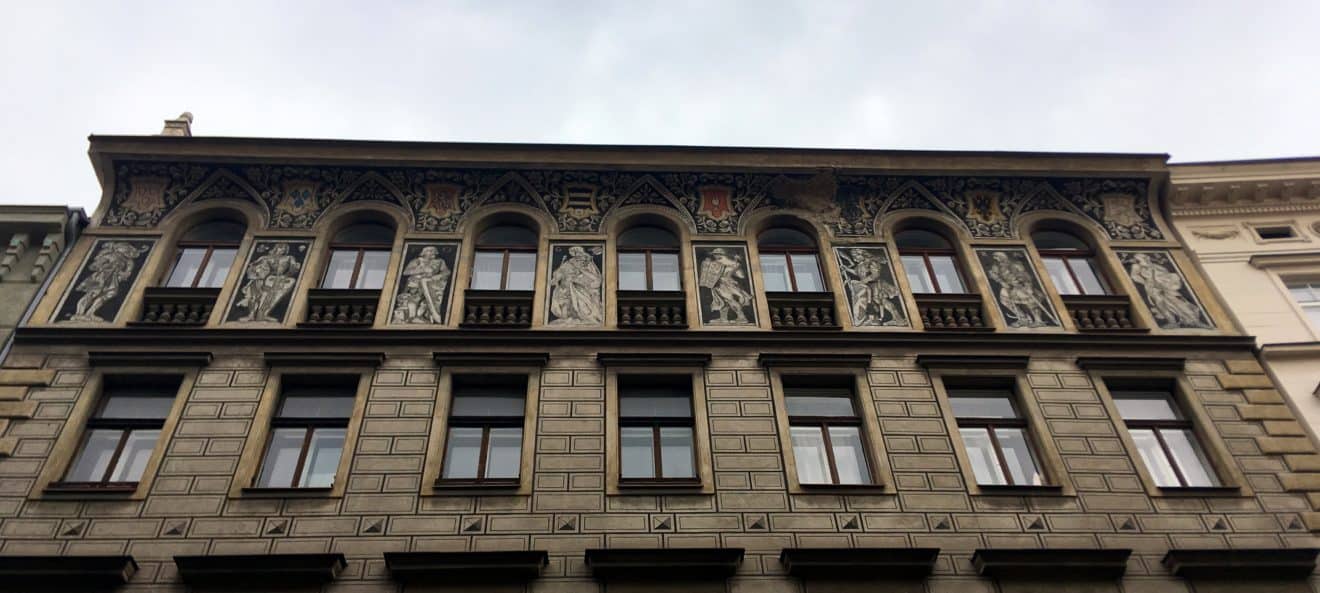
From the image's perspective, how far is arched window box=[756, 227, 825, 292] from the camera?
16312mm

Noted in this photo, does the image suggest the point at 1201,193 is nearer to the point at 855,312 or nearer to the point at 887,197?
the point at 887,197

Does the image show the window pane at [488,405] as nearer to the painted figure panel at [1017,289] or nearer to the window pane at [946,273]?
the window pane at [946,273]

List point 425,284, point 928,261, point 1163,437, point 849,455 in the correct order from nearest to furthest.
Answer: point 849,455, point 1163,437, point 425,284, point 928,261

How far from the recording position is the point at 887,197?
704 inches

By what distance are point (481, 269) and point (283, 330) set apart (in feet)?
12.0

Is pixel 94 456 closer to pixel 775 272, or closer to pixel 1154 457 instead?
pixel 775 272

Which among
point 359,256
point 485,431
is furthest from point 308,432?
point 359,256

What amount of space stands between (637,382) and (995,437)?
18.2 ft

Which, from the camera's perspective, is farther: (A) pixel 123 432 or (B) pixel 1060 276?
(B) pixel 1060 276

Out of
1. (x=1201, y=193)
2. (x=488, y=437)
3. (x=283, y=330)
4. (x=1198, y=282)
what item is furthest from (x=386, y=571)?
(x=1201, y=193)

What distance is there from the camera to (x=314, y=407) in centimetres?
1350

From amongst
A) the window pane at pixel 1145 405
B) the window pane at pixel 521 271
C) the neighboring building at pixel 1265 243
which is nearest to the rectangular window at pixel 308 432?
the window pane at pixel 521 271

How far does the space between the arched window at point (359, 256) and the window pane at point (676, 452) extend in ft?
19.6

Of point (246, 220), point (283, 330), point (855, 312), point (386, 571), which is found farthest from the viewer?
point (246, 220)
